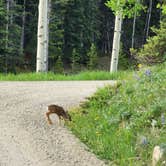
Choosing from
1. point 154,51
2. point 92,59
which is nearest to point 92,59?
point 92,59

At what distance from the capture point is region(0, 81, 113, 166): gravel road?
6.80m

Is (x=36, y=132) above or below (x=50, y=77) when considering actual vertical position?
below

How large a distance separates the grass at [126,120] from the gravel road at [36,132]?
0.27 m

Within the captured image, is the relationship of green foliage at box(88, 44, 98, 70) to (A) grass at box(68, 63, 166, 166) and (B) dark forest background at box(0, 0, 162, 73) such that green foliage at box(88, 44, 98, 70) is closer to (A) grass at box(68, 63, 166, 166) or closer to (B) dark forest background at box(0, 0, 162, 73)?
(B) dark forest background at box(0, 0, 162, 73)

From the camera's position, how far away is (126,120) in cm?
799

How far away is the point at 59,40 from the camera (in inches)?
1652

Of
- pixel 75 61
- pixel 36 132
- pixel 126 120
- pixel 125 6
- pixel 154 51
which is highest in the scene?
pixel 125 6

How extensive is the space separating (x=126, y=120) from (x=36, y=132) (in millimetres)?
1486

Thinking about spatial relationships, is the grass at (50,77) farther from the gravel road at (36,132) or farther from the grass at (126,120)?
the grass at (126,120)

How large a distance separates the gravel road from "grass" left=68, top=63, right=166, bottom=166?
27cm

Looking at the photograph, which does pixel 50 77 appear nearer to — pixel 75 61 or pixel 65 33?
pixel 75 61

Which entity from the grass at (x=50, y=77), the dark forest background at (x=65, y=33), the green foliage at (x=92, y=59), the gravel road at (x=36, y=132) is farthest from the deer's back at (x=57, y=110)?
the green foliage at (x=92, y=59)

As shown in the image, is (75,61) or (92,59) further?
(75,61)

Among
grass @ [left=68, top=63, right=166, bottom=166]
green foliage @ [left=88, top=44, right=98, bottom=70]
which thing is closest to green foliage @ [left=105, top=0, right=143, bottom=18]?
grass @ [left=68, top=63, right=166, bottom=166]
